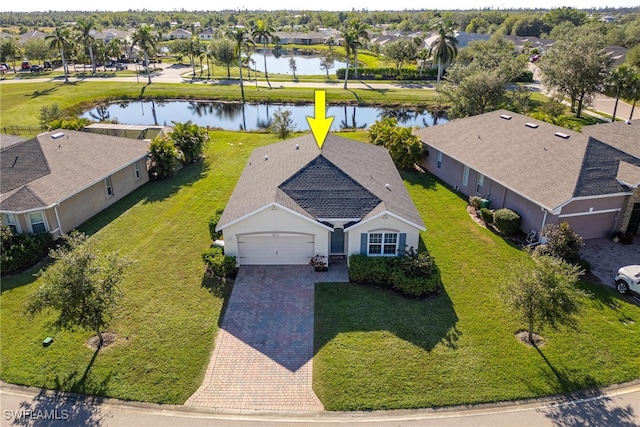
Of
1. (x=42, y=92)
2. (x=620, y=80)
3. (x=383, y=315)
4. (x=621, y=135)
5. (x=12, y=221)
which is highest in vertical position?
(x=620, y=80)

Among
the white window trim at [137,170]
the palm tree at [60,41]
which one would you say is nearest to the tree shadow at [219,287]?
the white window trim at [137,170]

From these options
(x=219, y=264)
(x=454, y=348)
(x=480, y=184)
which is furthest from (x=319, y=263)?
(x=480, y=184)

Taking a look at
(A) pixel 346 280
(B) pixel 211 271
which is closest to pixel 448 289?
(A) pixel 346 280

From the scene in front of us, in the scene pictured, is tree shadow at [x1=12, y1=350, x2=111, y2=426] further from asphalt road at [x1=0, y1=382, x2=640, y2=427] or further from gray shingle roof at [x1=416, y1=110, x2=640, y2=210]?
gray shingle roof at [x1=416, y1=110, x2=640, y2=210]

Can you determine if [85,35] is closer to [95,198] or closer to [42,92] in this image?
[42,92]

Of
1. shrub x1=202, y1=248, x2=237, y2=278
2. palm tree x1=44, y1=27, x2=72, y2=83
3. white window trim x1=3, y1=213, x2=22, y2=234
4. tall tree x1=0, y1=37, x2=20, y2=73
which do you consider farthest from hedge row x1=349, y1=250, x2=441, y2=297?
tall tree x1=0, y1=37, x2=20, y2=73

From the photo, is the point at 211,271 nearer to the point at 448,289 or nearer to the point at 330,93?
the point at 448,289

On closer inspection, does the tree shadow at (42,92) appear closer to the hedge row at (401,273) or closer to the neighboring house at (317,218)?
the neighboring house at (317,218)
